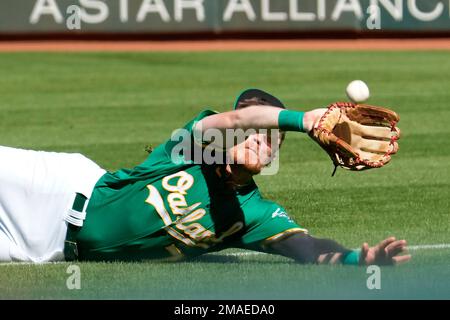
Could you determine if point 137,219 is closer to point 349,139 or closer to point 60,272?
point 60,272

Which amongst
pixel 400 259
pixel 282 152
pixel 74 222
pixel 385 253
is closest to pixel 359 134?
pixel 385 253

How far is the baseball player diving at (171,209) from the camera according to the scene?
5.56 meters

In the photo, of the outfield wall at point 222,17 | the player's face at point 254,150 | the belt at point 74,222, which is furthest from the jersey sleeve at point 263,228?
the outfield wall at point 222,17

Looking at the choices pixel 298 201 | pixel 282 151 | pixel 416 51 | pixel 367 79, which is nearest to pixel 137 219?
pixel 298 201

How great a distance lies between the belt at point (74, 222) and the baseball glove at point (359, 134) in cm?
143

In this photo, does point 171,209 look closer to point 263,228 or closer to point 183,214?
point 183,214

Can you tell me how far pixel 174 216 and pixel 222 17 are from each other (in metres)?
16.5

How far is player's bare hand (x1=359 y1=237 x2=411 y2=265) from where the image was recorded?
Answer: 5500mm

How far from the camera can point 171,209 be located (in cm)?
564

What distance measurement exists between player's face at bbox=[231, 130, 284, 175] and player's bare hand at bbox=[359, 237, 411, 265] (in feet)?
2.22

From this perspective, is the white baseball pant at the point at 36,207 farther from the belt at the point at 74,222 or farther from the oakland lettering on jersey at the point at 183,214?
the oakland lettering on jersey at the point at 183,214

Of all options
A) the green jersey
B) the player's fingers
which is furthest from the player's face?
the player's fingers

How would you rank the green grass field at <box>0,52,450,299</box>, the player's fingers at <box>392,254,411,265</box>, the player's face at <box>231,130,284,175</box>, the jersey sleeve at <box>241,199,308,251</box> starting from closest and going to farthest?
the green grass field at <box>0,52,450,299</box>
the player's face at <box>231,130,284,175</box>
the player's fingers at <box>392,254,411,265</box>
the jersey sleeve at <box>241,199,308,251</box>

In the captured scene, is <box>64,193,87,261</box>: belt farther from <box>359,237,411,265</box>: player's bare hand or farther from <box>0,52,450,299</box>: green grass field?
<box>359,237,411,265</box>: player's bare hand
